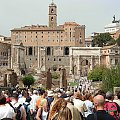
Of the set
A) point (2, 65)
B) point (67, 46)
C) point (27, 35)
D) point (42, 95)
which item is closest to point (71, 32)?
point (67, 46)

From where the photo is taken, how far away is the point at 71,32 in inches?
4911

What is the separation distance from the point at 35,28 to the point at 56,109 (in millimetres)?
120934

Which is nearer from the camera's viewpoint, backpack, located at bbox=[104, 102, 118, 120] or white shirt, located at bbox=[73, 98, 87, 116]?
backpack, located at bbox=[104, 102, 118, 120]

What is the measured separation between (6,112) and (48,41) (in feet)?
386

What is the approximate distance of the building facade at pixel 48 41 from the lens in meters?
121

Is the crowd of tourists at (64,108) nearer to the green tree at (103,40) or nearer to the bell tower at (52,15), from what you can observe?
the green tree at (103,40)

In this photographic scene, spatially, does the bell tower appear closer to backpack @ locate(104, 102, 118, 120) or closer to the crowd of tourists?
the crowd of tourists

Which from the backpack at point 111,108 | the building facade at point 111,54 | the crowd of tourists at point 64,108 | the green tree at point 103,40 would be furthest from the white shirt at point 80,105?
the green tree at point 103,40

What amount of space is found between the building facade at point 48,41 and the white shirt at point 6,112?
367ft

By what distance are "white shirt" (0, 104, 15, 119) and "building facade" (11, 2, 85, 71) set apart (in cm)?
11195

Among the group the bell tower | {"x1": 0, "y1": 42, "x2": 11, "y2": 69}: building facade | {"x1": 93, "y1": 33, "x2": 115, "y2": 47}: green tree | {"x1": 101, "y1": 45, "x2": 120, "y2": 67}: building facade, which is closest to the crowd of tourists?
{"x1": 101, "y1": 45, "x2": 120, "y2": 67}: building facade

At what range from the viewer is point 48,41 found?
411ft

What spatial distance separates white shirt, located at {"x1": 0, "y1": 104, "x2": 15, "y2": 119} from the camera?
7843 mm

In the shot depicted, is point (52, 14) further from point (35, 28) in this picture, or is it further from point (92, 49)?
point (92, 49)
